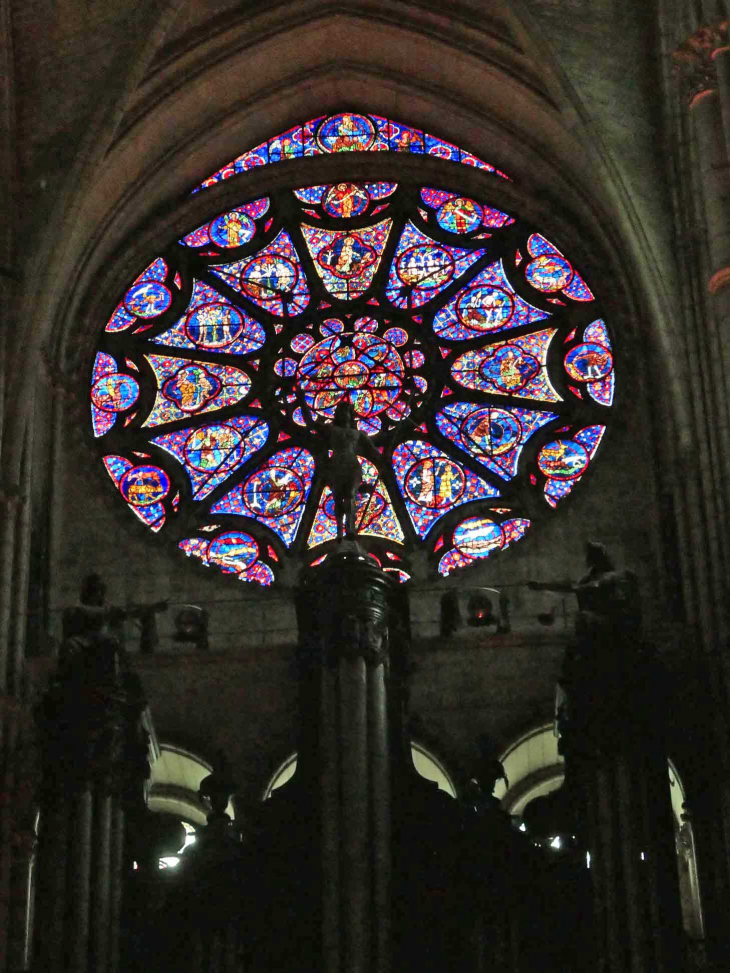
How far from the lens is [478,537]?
65.5 ft

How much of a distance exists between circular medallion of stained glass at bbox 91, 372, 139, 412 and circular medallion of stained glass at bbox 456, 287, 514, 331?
315 cm

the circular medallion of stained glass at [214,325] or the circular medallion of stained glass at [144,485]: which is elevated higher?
the circular medallion of stained glass at [214,325]

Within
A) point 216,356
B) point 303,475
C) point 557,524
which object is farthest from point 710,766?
point 216,356

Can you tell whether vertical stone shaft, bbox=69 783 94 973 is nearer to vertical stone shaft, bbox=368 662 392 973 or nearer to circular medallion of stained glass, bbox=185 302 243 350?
vertical stone shaft, bbox=368 662 392 973

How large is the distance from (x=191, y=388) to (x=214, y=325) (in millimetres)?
787

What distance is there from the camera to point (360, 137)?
74.4 ft

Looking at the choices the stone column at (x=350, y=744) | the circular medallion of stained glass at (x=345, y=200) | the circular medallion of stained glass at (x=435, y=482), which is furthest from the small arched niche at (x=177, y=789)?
the circular medallion of stained glass at (x=345, y=200)

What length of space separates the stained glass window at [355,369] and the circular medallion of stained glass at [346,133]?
2 centimetres

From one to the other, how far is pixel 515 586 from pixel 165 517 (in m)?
3.25

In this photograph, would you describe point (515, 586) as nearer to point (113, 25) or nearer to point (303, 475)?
point (303, 475)

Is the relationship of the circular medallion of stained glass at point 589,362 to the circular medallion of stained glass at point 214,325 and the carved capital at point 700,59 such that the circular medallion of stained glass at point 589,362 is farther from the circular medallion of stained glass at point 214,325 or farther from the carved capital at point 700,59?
the carved capital at point 700,59

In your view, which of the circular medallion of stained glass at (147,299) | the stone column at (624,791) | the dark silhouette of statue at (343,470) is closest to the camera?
the stone column at (624,791)

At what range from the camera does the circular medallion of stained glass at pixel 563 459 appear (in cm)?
2020

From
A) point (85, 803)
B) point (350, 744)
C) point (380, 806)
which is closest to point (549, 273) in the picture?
point (350, 744)
